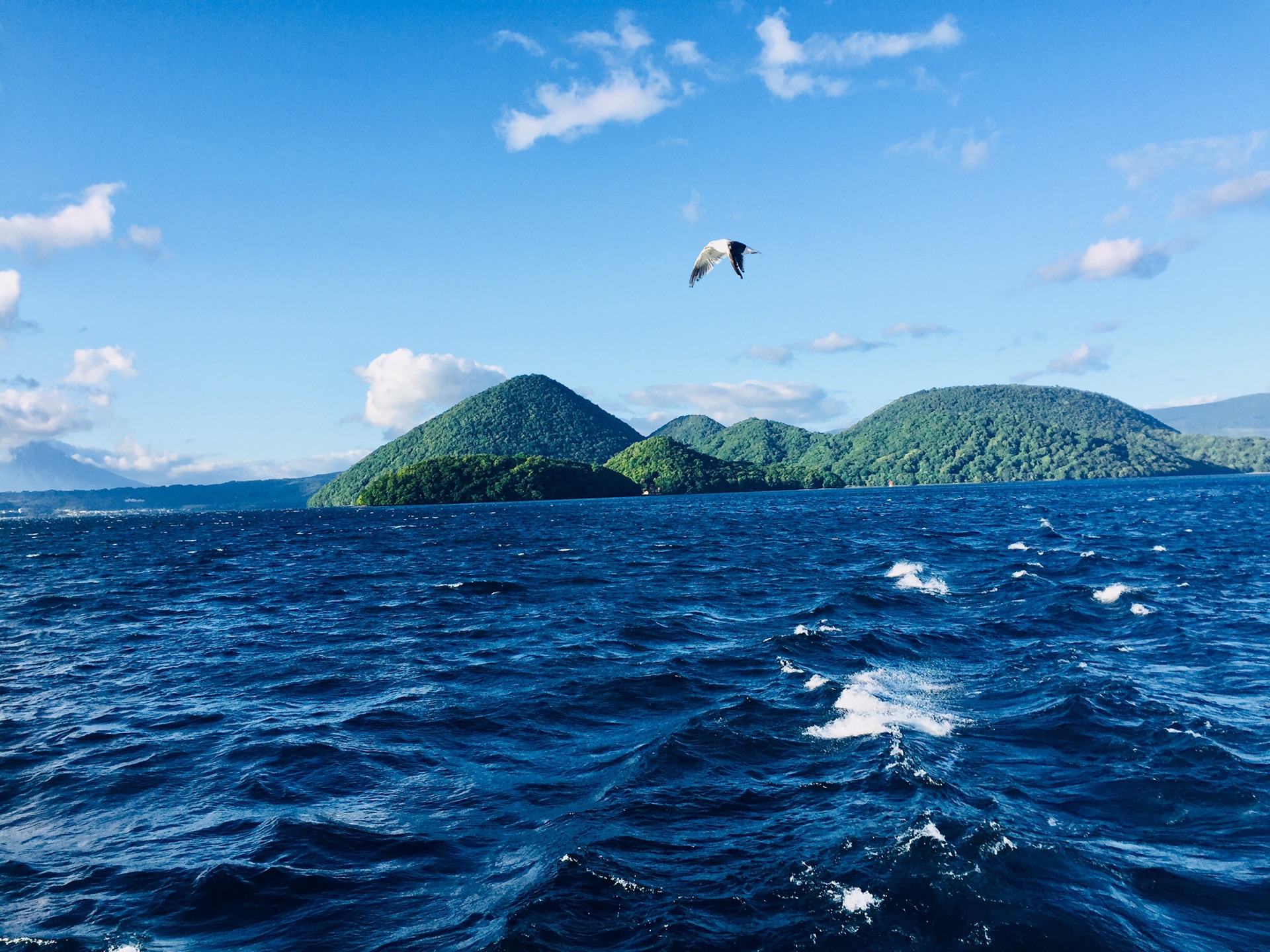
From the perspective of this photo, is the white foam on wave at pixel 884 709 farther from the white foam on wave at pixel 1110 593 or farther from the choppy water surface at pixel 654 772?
the white foam on wave at pixel 1110 593

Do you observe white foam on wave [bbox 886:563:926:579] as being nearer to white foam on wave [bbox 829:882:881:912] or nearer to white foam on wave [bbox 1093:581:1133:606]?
white foam on wave [bbox 1093:581:1133:606]

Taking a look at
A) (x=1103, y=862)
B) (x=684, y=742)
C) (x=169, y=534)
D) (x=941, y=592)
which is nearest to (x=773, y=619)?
(x=941, y=592)

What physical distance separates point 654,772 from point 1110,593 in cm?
3376

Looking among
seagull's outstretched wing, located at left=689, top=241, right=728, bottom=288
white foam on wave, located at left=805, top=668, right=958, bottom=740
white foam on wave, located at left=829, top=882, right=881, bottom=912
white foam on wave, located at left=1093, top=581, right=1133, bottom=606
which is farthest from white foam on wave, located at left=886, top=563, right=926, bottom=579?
white foam on wave, located at left=829, top=882, right=881, bottom=912

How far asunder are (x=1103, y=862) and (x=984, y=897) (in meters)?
3.11

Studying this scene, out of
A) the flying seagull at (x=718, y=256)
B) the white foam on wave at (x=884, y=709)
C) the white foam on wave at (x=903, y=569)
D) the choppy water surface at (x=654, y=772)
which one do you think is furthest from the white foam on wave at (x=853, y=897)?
the white foam on wave at (x=903, y=569)

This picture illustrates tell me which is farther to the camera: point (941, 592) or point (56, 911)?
point (941, 592)

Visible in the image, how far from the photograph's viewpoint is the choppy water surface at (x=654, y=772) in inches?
466

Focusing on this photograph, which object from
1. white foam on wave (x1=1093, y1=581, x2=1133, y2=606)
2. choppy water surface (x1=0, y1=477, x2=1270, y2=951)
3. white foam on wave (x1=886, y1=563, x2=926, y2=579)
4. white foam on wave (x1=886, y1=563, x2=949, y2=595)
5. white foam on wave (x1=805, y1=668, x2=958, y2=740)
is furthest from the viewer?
white foam on wave (x1=886, y1=563, x2=926, y2=579)

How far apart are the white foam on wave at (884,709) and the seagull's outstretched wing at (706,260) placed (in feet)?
46.4

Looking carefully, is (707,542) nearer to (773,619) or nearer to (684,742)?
(773,619)

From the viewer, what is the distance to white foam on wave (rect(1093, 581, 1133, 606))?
124ft

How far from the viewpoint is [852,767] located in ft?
57.0

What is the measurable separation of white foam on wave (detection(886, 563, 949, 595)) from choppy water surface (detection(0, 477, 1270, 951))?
71 cm
